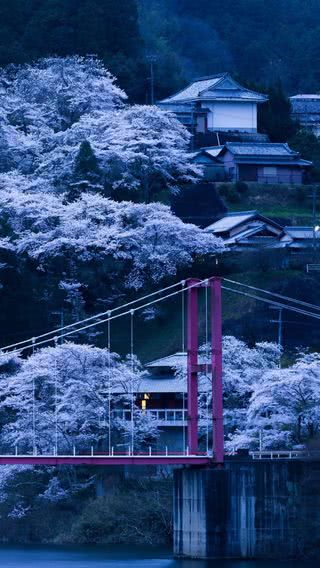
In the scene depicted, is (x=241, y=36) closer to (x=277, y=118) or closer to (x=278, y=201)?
(x=277, y=118)

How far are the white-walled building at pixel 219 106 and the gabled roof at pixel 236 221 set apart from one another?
823 cm

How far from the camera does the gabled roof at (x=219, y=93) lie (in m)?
47.3

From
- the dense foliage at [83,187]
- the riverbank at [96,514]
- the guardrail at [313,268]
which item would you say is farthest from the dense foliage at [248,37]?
the riverbank at [96,514]

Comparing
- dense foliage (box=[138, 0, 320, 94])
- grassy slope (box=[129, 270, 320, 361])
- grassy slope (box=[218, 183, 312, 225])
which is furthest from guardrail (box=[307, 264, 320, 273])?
dense foliage (box=[138, 0, 320, 94])

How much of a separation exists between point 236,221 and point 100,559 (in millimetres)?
15378

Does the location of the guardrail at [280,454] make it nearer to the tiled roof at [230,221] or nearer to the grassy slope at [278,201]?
the tiled roof at [230,221]

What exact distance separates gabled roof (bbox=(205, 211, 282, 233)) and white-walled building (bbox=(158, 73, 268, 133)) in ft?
27.0

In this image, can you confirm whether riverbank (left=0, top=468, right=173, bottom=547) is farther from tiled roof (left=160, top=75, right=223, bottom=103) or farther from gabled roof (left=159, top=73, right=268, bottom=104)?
tiled roof (left=160, top=75, right=223, bottom=103)

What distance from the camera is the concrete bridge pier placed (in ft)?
79.4

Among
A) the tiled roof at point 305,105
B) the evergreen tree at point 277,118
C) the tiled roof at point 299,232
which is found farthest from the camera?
the tiled roof at point 305,105

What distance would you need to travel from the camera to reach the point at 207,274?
37.0 meters

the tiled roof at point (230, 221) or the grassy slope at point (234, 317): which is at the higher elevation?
the tiled roof at point (230, 221)

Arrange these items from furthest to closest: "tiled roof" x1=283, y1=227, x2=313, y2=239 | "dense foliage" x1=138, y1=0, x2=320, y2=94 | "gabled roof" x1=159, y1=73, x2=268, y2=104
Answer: "dense foliage" x1=138, y1=0, x2=320, y2=94 → "gabled roof" x1=159, y1=73, x2=268, y2=104 → "tiled roof" x1=283, y1=227, x2=313, y2=239

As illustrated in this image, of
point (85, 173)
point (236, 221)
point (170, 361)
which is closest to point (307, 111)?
point (236, 221)
